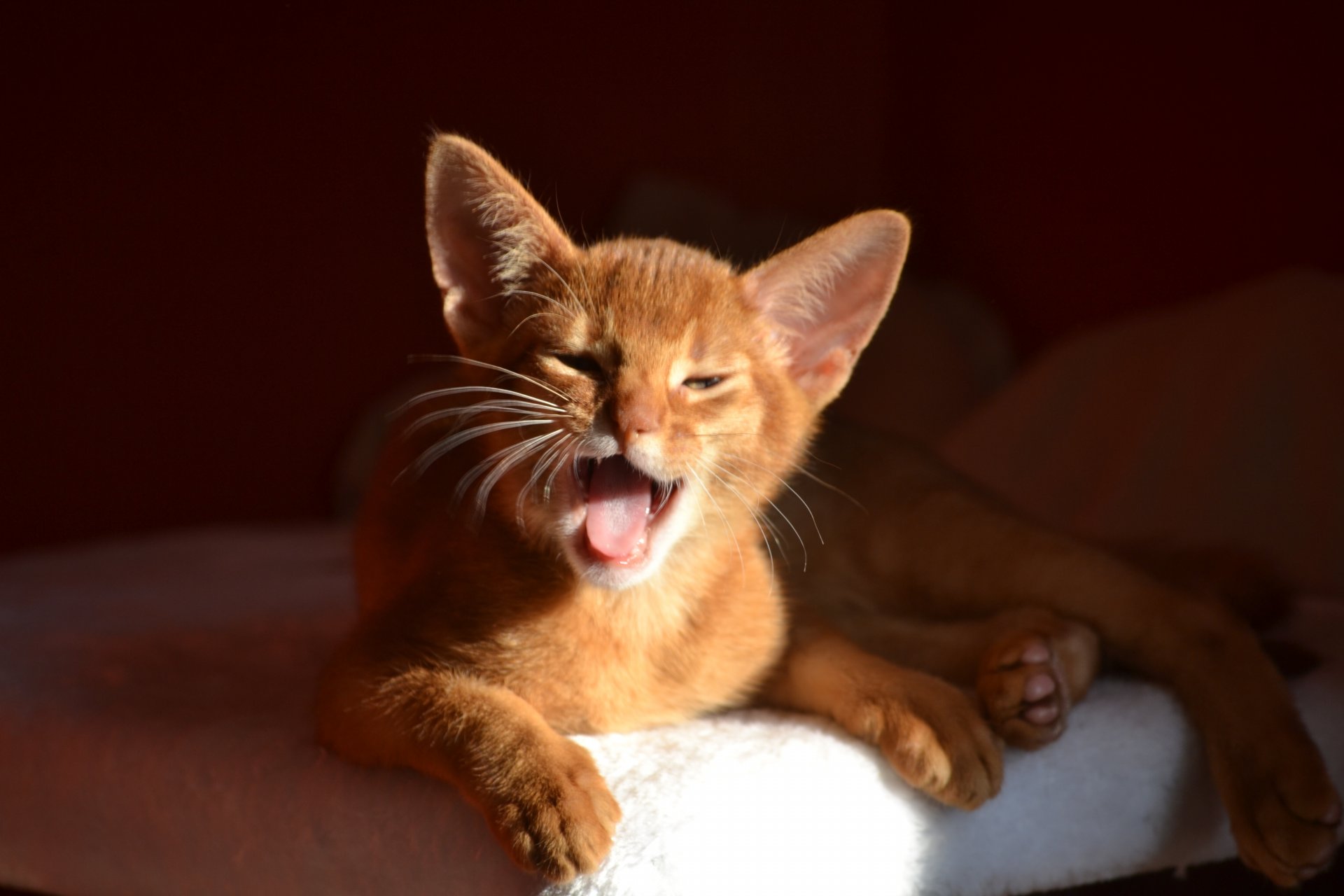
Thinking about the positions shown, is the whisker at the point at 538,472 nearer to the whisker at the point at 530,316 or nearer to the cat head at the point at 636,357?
the cat head at the point at 636,357

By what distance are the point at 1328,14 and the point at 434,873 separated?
1.89 metres

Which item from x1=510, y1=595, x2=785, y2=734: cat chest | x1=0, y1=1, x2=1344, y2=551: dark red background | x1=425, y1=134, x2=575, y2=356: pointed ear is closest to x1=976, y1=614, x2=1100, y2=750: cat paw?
x1=510, y1=595, x2=785, y2=734: cat chest

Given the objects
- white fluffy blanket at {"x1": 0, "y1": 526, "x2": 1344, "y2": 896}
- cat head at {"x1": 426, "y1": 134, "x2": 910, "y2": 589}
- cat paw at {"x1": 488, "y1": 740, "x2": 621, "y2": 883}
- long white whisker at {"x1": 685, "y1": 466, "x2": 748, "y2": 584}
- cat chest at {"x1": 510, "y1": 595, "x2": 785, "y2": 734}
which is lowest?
white fluffy blanket at {"x1": 0, "y1": 526, "x2": 1344, "y2": 896}

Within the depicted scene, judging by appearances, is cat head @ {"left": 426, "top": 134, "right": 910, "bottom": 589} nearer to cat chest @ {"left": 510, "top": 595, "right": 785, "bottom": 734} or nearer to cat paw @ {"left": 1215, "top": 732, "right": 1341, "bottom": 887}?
cat chest @ {"left": 510, "top": 595, "right": 785, "bottom": 734}

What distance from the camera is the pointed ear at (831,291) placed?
1.04m

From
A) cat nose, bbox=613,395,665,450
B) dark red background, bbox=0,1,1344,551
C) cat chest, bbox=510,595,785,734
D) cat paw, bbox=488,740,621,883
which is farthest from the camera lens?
dark red background, bbox=0,1,1344,551

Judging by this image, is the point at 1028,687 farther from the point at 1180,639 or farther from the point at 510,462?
the point at 510,462

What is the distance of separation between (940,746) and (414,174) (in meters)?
1.42

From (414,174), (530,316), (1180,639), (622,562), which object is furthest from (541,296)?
(414,174)

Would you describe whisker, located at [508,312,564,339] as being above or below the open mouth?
above

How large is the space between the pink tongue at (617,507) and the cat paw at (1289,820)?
0.63m

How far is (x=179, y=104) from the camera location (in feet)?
7.72

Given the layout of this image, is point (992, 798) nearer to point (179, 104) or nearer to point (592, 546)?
point (592, 546)

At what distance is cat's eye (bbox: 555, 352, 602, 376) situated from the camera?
95 centimetres
